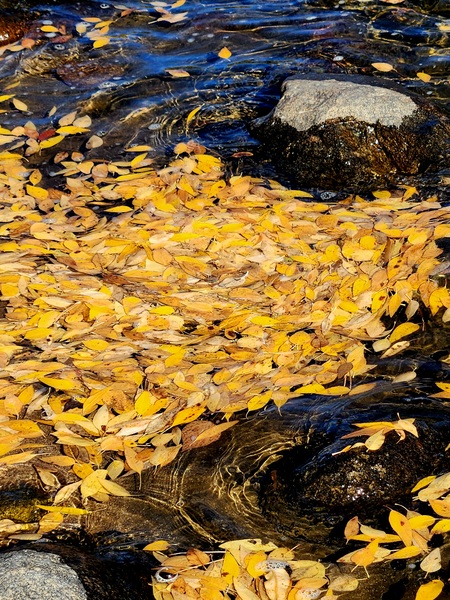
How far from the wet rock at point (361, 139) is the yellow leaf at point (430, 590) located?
3.96 metres

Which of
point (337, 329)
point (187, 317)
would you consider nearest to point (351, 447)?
point (337, 329)

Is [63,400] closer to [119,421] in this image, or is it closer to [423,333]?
[119,421]

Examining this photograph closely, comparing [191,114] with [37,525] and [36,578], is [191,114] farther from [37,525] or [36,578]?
[36,578]

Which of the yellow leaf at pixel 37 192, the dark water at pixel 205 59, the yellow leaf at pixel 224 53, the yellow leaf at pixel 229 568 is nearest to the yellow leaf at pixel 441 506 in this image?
the yellow leaf at pixel 229 568

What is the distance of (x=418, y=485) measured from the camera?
3645 millimetres

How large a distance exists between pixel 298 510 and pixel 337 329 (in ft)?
4.72

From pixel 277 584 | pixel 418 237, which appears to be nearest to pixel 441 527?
pixel 277 584

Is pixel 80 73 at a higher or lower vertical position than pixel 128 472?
higher

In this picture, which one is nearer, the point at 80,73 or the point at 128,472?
the point at 128,472

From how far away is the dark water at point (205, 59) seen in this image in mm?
7684

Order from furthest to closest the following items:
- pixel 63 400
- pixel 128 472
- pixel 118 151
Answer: pixel 118 151
pixel 63 400
pixel 128 472

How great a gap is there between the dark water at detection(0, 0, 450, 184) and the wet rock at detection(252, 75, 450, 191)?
0.57 meters

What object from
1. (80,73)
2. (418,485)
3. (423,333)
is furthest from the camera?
(80,73)

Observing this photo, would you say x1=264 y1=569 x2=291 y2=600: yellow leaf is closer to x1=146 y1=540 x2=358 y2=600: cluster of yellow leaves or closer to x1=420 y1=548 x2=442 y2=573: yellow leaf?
x1=146 y1=540 x2=358 y2=600: cluster of yellow leaves
